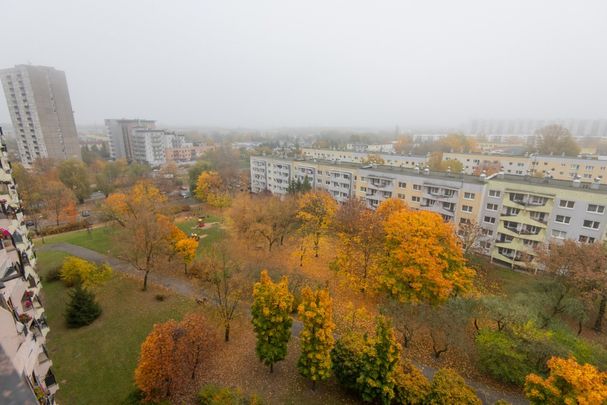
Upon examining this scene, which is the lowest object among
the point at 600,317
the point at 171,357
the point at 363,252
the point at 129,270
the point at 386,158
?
the point at 129,270

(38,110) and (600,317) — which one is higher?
(38,110)

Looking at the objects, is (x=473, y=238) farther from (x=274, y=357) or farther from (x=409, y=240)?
(x=274, y=357)

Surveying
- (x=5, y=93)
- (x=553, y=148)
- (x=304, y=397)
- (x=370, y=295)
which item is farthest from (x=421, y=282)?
(x=5, y=93)

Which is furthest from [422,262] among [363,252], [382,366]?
[382,366]

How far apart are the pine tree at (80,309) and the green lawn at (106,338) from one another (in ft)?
1.71

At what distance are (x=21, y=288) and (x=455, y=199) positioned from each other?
4146cm

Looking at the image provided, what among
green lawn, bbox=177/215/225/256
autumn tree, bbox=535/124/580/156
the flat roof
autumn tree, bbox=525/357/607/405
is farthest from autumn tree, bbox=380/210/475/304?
autumn tree, bbox=535/124/580/156

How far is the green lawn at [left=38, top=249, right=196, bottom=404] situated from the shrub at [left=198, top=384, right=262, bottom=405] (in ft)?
16.8

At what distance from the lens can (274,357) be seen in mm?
17688

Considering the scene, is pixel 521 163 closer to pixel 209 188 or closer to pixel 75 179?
pixel 209 188

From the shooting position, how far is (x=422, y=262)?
920 inches

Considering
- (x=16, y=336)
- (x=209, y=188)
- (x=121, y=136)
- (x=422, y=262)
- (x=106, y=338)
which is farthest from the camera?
(x=121, y=136)

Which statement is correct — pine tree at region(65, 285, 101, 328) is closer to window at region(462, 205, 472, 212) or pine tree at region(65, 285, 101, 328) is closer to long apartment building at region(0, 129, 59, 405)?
long apartment building at region(0, 129, 59, 405)

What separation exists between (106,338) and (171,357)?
10.3 metres
